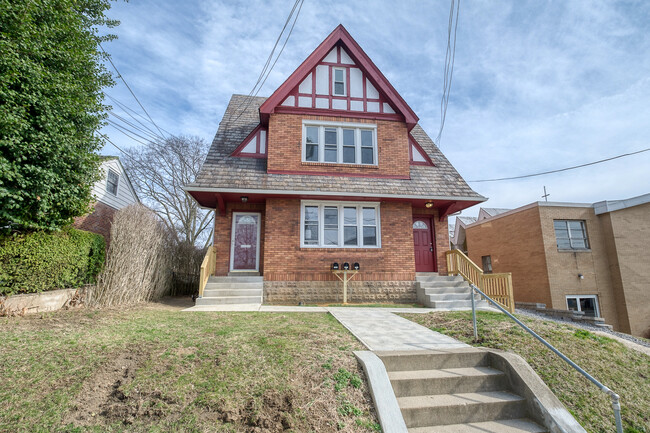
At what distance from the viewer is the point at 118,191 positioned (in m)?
15.0

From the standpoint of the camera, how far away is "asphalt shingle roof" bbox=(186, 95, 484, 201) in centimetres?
1071

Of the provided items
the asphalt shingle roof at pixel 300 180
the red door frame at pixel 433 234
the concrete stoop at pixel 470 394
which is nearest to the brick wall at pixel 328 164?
the asphalt shingle roof at pixel 300 180

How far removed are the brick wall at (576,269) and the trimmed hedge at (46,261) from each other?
1816 centimetres

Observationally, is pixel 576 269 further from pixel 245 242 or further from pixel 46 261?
pixel 46 261

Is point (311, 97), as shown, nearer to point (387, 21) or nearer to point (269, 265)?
point (387, 21)

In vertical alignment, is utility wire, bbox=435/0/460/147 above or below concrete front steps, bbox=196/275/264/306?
above

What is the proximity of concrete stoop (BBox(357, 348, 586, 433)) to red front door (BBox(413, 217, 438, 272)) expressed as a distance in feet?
26.0

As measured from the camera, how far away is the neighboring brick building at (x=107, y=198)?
12.8m

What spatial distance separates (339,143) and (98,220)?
10640 millimetres

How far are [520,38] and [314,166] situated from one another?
7581 mm

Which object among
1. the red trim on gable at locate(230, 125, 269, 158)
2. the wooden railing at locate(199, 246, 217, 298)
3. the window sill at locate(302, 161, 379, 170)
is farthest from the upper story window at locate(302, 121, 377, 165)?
the wooden railing at locate(199, 246, 217, 298)

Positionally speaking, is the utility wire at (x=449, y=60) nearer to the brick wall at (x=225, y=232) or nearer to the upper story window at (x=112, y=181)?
the brick wall at (x=225, y=232)

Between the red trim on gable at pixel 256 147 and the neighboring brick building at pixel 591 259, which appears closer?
the red trim on gable at pixel 256 147

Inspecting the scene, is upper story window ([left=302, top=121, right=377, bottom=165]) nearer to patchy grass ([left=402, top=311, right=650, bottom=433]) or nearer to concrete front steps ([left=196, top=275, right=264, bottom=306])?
concrete front steps ([left=196, top=275, right=264, bottom=306])
